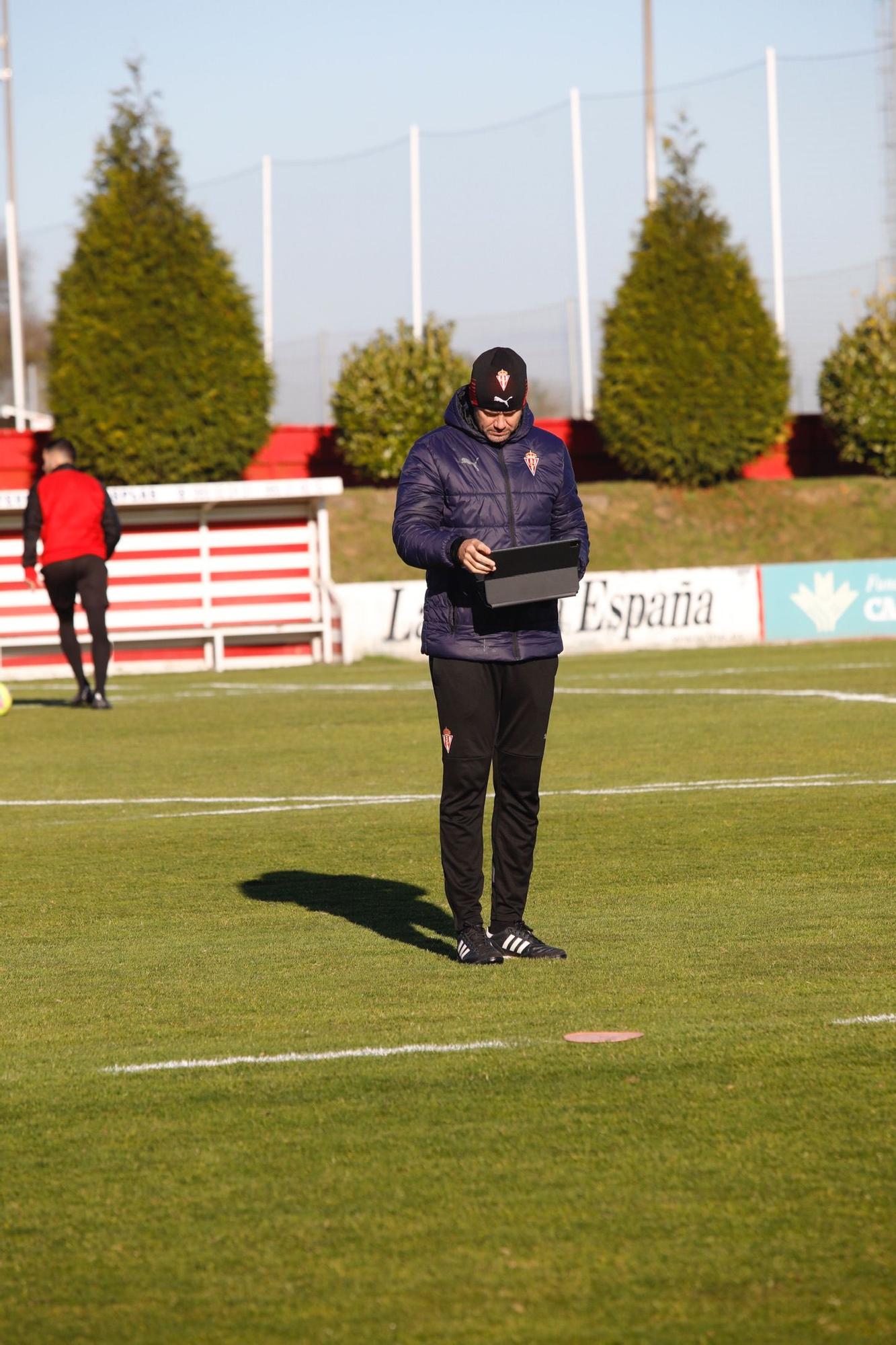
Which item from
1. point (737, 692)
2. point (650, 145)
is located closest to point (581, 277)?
point (650, 145)

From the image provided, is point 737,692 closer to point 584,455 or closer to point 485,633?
point 485,633

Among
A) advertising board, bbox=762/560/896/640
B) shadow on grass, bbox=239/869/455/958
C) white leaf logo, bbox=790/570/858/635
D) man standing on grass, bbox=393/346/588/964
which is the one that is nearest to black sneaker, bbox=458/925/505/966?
man standing on grass, bbox=393/346/588/964

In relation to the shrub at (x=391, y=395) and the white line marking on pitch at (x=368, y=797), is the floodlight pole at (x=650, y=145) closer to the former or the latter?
the shrub at (x=391, y=395)

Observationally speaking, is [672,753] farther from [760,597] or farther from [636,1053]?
[760,597]

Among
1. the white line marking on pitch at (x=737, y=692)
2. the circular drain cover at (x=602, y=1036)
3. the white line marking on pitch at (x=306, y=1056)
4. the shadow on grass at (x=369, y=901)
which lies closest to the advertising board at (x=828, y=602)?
the white line marking on pitch at (x=737, y=692)

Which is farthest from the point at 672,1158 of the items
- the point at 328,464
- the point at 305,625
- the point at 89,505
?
the point at 328,464

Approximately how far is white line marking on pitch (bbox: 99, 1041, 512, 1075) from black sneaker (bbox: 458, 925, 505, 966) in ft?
3.95

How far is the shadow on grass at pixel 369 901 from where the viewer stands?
7.00m

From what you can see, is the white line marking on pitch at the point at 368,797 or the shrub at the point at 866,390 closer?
the white line marking on pitch at the point at 368,797

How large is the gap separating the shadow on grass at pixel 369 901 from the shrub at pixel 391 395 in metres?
27.3

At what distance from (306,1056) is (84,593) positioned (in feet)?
41.4

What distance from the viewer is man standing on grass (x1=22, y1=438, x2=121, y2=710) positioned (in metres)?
17.1

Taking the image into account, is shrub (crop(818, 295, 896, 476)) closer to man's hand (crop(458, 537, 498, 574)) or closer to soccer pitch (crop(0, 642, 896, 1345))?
soccer pitch (crop(0, 642, 896, 1345))

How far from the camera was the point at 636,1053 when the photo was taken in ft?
16.2
